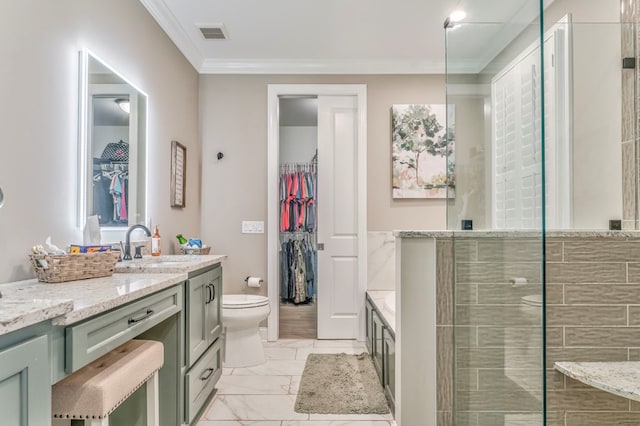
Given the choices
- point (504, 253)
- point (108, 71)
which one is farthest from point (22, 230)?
point (504, 253)

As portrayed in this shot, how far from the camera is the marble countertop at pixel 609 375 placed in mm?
1390

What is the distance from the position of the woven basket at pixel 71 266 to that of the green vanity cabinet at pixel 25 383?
657mm

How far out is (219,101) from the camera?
3.77 meters

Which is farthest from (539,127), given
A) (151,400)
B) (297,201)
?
(297,201)

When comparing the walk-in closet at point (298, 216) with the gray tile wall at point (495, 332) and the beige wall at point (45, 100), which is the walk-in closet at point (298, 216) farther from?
the gray tile wall at point (495, 332)

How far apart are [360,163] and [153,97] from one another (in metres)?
1.86

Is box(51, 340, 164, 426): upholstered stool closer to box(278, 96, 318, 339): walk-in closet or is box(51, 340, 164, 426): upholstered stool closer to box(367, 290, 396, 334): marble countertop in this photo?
box(367, 290, 396, 334): marble countertop

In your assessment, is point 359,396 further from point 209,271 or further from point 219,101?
point 219,101

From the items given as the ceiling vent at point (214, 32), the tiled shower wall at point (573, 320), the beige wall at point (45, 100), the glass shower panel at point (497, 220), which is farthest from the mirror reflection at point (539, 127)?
the ceiling vent at point (214, 32)

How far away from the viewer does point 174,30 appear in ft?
9.91

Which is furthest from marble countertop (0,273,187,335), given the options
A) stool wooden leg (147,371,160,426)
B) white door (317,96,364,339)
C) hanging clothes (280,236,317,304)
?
hanging clothes (280,236,317,304)

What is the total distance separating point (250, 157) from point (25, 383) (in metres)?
3.05

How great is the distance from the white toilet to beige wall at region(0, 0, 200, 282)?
1.37 m

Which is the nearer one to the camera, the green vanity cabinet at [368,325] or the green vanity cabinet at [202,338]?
the green vanity cabinet at [202,338]
